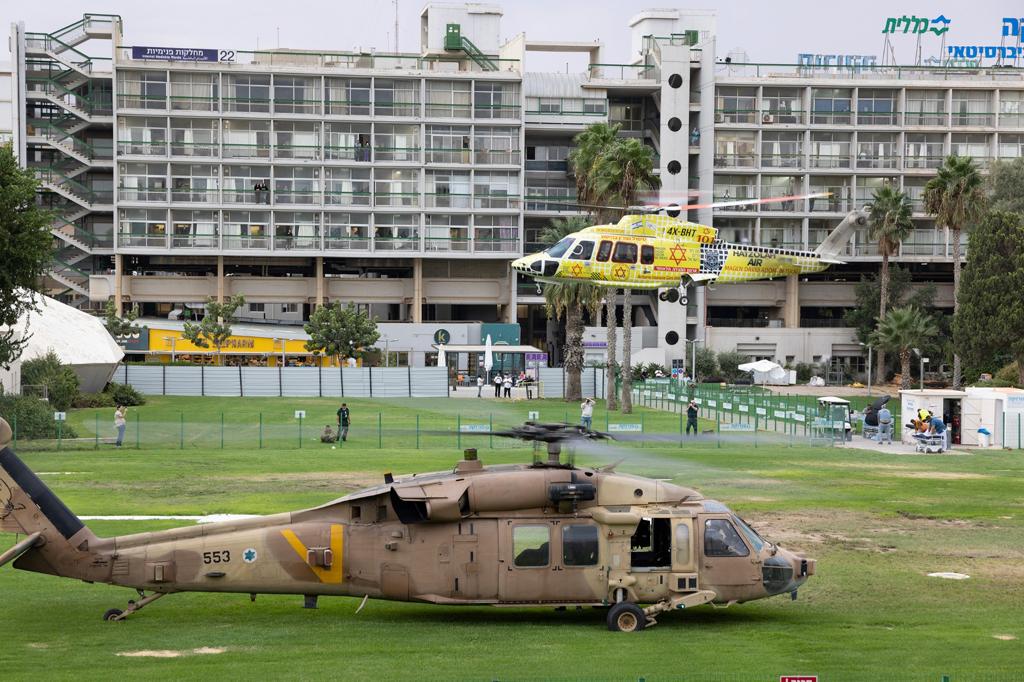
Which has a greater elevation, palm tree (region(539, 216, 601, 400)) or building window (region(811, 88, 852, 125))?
building window (region(811, 88, 852, 125))

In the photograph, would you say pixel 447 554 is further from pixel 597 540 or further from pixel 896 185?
pixel 896 185

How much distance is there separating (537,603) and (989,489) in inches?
884

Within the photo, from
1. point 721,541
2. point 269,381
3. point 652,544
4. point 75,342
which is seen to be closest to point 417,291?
point 269,381

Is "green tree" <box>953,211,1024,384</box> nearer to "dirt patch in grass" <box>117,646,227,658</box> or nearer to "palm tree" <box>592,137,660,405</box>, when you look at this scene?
"palm tree" <box>592,137,660,405</box>

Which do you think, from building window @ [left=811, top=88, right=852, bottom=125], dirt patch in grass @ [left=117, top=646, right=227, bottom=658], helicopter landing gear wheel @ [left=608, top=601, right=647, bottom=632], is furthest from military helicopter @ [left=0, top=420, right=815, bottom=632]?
building window @ [left=811, top=88, right=852, bottom=125]

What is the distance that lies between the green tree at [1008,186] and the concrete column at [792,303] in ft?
62.6

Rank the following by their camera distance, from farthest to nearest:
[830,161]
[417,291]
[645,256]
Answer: [830,161], [417,291], [645,256]

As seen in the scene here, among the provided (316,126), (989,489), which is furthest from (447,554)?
(316,126)

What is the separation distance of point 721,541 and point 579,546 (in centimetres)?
231

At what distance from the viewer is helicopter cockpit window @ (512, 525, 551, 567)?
19.2m

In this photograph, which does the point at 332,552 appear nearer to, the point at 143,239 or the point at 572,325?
the point at 572,325

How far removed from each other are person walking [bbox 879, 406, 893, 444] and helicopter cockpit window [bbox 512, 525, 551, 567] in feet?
116

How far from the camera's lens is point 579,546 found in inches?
756

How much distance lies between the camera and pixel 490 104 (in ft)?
348
